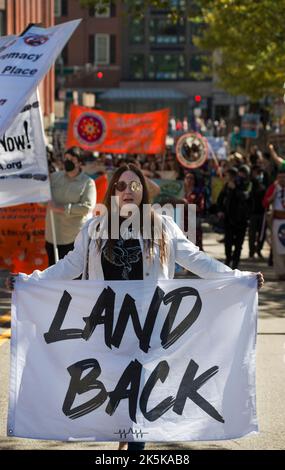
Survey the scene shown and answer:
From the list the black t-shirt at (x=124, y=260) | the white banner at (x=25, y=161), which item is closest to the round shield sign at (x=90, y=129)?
the white banner at (x=25, y=161)

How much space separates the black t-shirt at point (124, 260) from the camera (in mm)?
6633

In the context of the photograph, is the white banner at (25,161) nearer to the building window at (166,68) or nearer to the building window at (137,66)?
the building window at (137,66)

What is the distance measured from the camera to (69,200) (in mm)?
12773

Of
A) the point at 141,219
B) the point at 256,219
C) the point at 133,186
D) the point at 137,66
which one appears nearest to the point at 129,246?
the point at 141,219

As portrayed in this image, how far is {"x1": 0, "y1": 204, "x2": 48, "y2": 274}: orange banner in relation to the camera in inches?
649

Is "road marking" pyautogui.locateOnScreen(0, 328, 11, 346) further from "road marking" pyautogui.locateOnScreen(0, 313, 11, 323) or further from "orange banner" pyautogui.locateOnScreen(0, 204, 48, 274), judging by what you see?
"orange banner" pyautogui.locateOnScreen(0, 204, 48, 274)

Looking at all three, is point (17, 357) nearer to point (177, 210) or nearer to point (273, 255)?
point (177, 210)

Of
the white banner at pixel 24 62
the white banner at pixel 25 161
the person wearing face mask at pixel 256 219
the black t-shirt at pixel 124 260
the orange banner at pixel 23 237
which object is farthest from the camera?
the person wearing face mask at pixel 256 219

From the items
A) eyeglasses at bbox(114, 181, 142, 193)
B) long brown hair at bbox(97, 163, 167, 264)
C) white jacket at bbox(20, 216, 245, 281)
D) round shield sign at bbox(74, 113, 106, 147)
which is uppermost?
eyeglasses at bbox(114, 181, 142, 193)

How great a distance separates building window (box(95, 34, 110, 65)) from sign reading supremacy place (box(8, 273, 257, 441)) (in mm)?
86318

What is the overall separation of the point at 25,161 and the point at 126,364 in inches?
207

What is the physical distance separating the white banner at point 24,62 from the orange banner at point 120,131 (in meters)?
13.6

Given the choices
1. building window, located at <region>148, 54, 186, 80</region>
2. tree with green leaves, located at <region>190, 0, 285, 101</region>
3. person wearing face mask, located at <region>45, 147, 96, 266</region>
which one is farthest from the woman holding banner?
building window, located at <region>148, 54, 186, 80</region>
